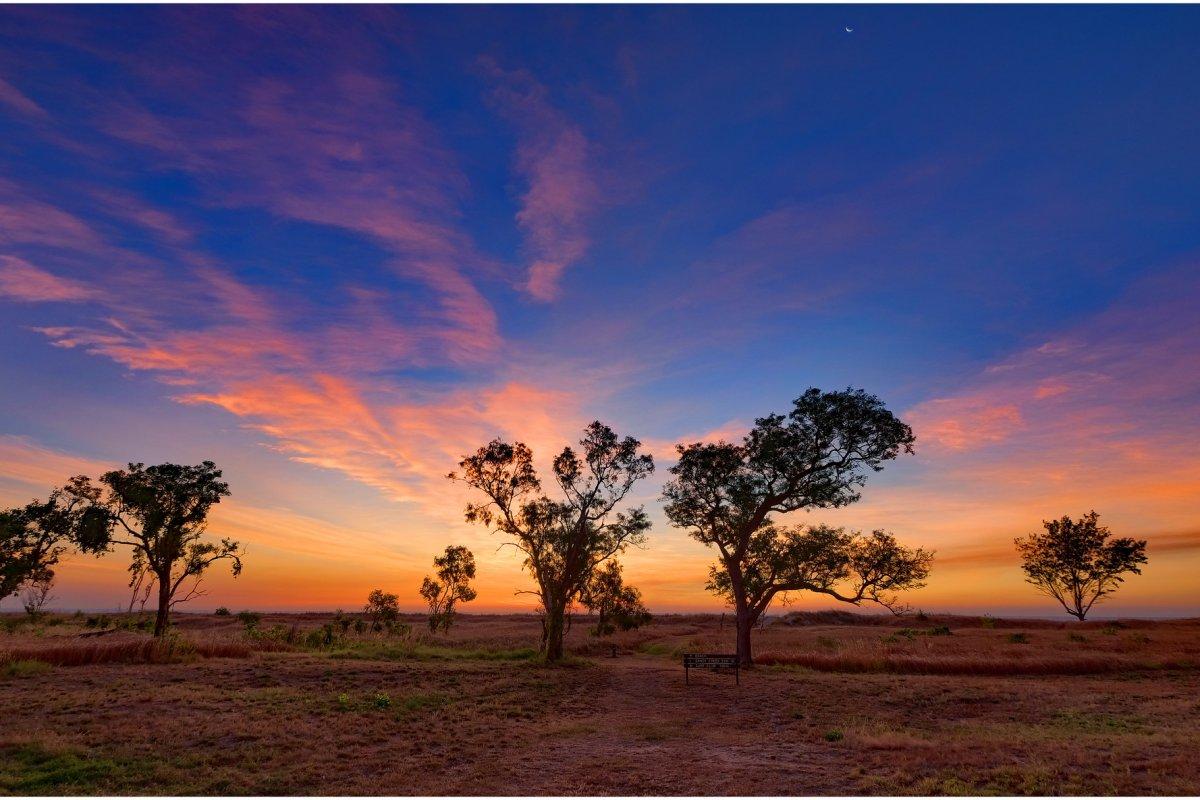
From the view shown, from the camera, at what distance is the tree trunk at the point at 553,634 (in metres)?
39.0

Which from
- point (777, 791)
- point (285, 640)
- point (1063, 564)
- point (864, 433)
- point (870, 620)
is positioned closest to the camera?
point (777, 791)

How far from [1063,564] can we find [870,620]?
1337 inches

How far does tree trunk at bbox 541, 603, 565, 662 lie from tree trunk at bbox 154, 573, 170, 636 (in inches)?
1072

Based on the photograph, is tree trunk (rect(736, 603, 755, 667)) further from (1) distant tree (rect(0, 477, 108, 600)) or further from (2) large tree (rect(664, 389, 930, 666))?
(1) distant tree (rect(0, 477, 108, 600))

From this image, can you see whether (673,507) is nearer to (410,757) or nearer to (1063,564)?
(410,757)

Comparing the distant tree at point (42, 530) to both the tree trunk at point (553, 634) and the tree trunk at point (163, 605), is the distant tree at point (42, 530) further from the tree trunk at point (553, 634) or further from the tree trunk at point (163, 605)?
the tree trunk at point (553, 634)

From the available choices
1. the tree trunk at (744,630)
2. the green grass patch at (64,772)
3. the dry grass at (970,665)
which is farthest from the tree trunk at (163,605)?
the dry grass at (970,665)

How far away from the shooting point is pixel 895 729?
19203 millimetres

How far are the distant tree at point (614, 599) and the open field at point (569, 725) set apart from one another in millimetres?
27113

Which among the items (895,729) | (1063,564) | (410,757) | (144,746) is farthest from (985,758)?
(1063,564)

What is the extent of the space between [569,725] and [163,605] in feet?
125

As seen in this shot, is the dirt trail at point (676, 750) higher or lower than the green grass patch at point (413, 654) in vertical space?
higher

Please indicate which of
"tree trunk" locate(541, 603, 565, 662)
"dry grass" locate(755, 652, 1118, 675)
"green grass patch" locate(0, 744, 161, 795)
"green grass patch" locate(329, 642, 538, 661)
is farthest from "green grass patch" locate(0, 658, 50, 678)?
"dry grass" locate(755, 652, 1118, 675)

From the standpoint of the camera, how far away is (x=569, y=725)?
20125 millimetres
